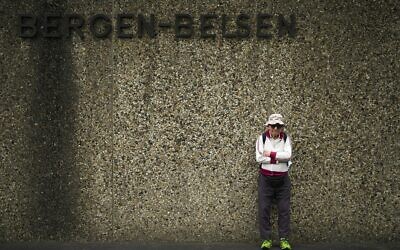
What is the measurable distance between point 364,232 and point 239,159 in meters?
1.77

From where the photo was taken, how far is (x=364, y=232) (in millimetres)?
5672

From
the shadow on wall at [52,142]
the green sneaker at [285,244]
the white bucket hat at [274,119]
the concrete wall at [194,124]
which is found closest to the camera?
the white bucket hat at [274,119]

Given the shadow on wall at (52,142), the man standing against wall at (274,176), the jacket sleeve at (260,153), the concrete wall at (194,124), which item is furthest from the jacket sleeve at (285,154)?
the shadow on wall at (52,142)

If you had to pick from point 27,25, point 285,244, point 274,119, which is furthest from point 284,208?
point 27,25

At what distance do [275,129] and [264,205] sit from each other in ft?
3.05

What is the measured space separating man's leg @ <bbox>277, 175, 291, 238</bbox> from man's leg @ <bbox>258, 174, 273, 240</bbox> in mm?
128

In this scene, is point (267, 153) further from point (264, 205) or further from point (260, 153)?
point (264, 205)

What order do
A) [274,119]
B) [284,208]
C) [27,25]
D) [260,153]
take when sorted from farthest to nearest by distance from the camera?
[27,25], [284,208], [260,153], [274,119]

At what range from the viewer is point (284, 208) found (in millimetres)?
5406

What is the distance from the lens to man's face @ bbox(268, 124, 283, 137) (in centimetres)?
520

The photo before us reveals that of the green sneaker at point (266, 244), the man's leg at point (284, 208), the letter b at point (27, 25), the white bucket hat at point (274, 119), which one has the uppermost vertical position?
the letter b at point (27, 25)

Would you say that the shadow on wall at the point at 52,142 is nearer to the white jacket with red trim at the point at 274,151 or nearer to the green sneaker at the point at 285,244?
the white jacket with red trim at the point at 274,151

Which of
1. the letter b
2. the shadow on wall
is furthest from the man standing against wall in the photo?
the letter b

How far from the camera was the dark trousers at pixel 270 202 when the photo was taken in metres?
5.41
